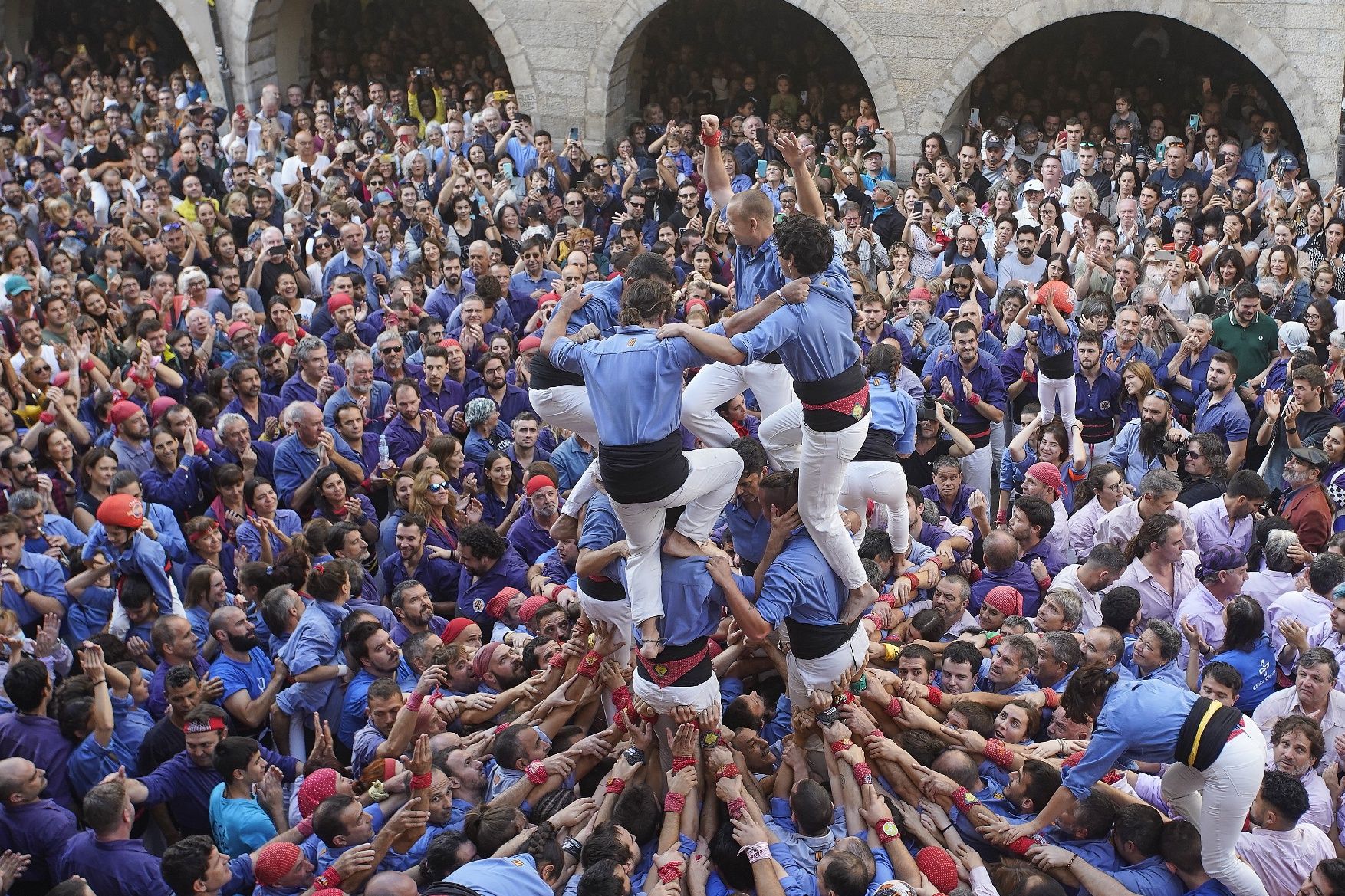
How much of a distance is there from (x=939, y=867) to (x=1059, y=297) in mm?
5471

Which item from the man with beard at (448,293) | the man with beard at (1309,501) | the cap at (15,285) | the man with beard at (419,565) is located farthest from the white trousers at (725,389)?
the cap at (15,285)

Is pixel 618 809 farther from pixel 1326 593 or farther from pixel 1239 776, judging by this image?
pixel 1326 593

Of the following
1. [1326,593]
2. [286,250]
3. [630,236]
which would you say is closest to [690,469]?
[1326,593]

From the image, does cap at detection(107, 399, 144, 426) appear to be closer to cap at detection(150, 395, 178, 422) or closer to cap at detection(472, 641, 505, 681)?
cap at detection(150, 395, 178, 422)

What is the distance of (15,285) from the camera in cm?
1118

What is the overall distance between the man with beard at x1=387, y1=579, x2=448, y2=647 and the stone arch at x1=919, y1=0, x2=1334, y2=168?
33.7 feet

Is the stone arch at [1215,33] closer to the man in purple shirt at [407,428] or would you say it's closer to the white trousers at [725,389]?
the man in purple shirt at [407,428]

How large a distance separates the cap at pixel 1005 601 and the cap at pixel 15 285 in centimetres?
772

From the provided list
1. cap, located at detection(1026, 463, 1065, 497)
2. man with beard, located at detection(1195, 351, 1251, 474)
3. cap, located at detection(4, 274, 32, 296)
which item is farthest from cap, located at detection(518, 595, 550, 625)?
cap, located at detection(4, 274, 32, 296)

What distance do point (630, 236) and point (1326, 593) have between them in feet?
22.2

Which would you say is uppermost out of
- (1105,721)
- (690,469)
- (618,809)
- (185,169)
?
(185,169)

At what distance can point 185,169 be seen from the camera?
49.3 ft

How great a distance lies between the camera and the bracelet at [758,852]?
5514 mm

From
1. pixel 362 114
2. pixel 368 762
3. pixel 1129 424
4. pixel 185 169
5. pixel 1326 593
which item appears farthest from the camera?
pixel 362 114
